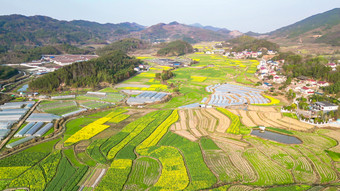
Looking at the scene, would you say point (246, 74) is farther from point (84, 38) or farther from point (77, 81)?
point (84, 38)

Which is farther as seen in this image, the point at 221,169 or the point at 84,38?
the point at 84,38

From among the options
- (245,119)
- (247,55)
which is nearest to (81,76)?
(245,119)

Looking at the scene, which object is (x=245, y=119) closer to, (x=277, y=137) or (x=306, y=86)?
(x=277, y=137)

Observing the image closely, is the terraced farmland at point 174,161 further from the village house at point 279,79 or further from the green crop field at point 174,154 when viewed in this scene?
the village house at point 279,79

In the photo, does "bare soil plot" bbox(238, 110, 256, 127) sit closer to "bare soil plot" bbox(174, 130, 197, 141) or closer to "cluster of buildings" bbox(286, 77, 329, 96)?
"bare soil plot" bbox(174, 130, 197, 141)

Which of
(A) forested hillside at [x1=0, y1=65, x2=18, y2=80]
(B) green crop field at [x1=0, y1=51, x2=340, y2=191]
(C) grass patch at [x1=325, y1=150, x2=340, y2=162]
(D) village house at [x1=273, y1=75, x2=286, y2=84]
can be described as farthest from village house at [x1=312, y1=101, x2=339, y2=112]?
(A) forested hillside at [x1=0, y1=65, x2=18, y2=80]

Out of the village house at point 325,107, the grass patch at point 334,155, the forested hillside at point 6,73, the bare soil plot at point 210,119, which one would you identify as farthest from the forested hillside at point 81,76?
the grass patch at point 334,155

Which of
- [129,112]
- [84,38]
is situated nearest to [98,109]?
[129,112]
